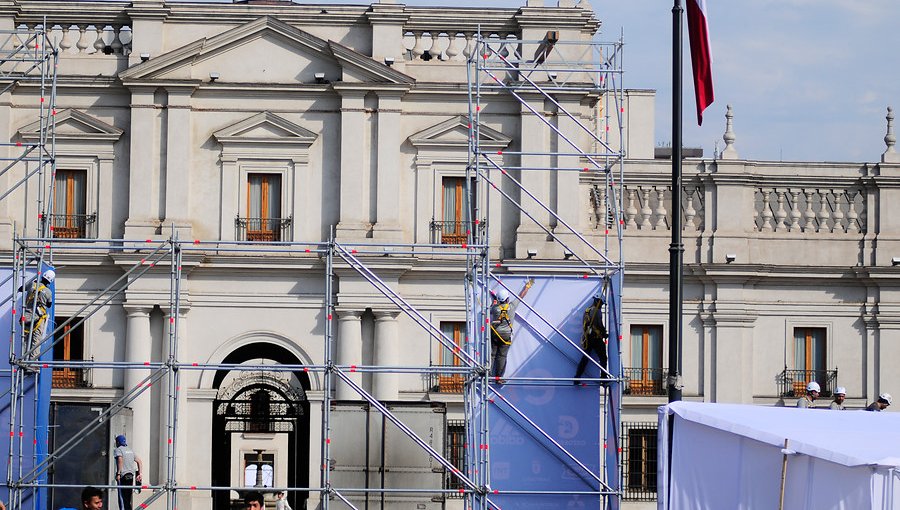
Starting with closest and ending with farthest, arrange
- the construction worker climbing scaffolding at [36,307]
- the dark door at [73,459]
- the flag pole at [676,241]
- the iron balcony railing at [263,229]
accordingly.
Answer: the flag pole at [676,241]
the construction worker climbing scaffolding at [36,307]
the dark door at [73,459]
the iron balcony railing at [263,229]

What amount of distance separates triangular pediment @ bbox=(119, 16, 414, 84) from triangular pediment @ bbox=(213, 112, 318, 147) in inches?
32.6

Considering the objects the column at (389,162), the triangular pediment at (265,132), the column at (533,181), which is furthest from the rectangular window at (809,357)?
the triangular pediment at (265,132)

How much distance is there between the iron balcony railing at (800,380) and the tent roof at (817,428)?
16.8 metres

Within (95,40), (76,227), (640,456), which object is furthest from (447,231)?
(95,40)

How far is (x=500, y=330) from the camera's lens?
25.1 metres

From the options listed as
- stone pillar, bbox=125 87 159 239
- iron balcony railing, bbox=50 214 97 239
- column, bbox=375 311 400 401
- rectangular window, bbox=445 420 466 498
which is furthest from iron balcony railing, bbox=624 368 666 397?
iron balcony railing, bbox=50 214 97 239

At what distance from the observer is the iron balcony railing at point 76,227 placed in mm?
35188

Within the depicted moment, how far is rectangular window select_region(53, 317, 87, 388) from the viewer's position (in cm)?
3469

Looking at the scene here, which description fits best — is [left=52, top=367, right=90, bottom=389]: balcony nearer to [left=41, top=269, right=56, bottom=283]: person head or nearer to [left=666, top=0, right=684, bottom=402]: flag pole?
[left=41, top=269, right=56, bottom=283]: person head

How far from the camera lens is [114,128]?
116 ft

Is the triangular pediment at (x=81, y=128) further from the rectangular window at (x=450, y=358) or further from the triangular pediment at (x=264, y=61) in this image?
the rectangular window at (x=450, y=358)

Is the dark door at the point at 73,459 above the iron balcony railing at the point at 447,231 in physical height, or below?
below

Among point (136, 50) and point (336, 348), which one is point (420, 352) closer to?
point (336, 348)

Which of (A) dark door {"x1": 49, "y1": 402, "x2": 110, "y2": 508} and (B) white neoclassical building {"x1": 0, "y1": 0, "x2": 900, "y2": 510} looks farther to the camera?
(B) white neoclassical building {"x1": 0, "y1": 0, "x2": 900, "y2": 510}
